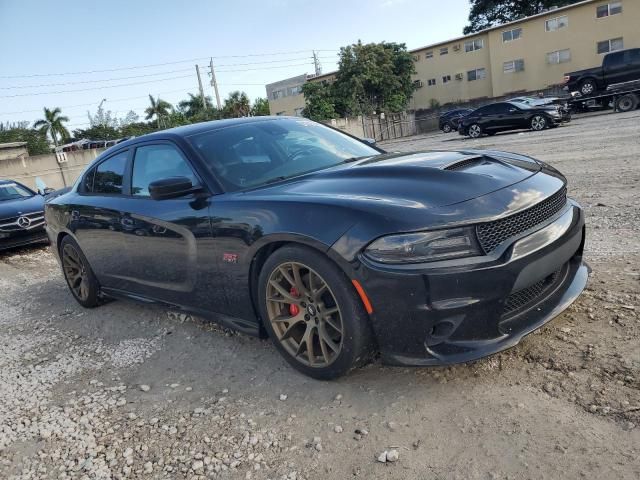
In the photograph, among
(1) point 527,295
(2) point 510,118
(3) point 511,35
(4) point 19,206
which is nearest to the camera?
(1) point 527,295

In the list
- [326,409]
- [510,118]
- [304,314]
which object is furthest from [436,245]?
[510,118]

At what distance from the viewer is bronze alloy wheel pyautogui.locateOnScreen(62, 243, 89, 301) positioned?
4871mm

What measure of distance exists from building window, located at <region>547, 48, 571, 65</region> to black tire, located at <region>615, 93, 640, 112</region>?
737 inches

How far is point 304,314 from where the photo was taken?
2830 mm

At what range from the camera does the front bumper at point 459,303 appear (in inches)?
92.1

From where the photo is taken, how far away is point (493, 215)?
2447 mm

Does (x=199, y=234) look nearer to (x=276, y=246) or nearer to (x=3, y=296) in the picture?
(x=276, y=246)

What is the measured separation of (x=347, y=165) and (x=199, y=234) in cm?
108

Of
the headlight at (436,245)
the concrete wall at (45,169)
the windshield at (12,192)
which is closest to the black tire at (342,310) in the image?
the headlight at (436,245)

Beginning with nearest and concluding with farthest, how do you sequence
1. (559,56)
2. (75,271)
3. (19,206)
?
(75,271), (19,206), (559,56)

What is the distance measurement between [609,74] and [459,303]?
25.7m

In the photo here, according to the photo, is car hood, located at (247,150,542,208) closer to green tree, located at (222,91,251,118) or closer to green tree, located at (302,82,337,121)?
green tree, located at (302,82,337,121)

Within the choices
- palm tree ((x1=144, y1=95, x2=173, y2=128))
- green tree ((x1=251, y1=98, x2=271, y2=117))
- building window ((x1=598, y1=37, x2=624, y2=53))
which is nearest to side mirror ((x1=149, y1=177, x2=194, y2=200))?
building window ((x1=598, y1=37, x2=624, y2=53))

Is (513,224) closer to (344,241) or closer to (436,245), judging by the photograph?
(436,245)
